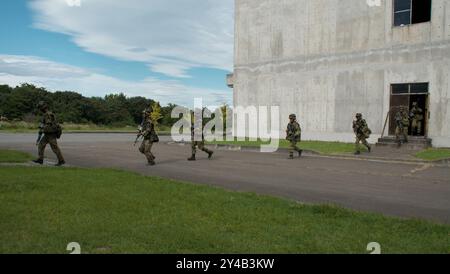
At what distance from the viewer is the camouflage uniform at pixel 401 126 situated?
20078 millimetres

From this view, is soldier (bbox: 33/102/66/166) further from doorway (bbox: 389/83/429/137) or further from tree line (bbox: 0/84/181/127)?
tree line (bbox: 0/84/181/127)

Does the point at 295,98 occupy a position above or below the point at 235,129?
above

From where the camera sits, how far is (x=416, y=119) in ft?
69.4

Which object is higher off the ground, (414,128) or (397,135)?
(414,128)

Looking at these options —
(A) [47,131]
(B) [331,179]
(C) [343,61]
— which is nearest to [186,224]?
(B) [331,179]

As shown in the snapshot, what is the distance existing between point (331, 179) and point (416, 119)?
12268mm

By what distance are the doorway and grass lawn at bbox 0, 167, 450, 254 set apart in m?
16.2

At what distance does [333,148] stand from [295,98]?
6.93 m

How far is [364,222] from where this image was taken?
600 cm

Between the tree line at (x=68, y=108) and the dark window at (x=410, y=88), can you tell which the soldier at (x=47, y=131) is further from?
the tree line at (x=68, y=108)

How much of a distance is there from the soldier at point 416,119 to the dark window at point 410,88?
2.15 ft

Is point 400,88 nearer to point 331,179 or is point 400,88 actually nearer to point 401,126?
point 401,126
